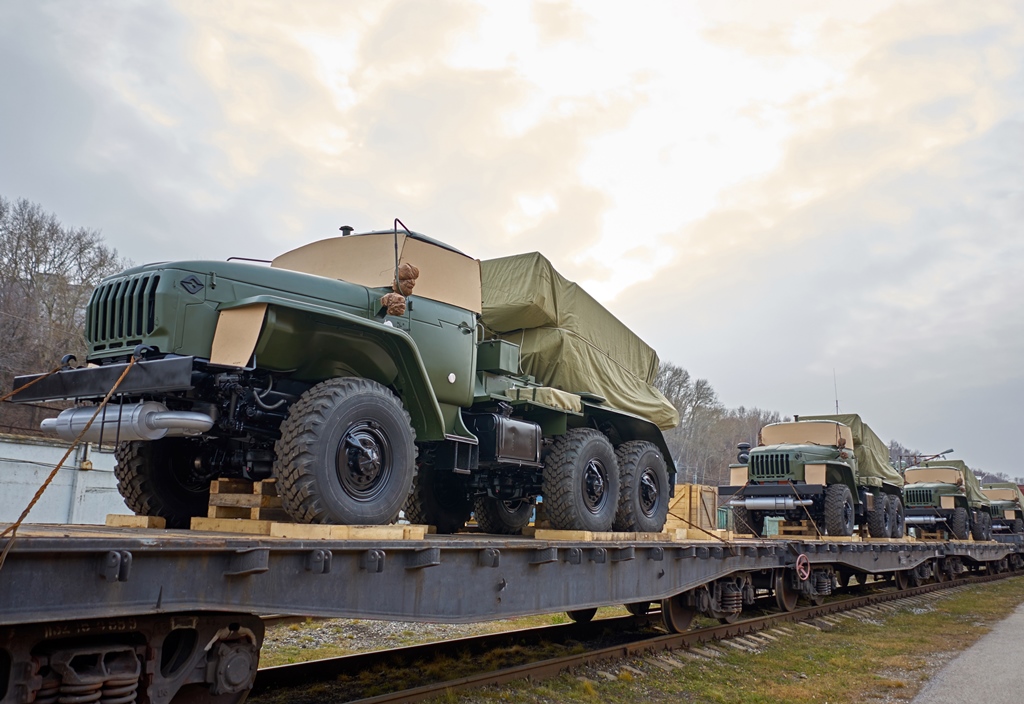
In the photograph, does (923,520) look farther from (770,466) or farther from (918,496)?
(770,466)

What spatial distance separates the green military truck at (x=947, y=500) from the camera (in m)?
22.7

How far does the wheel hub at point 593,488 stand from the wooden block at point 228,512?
138 inches

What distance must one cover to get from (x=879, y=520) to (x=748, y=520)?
11.5 ft

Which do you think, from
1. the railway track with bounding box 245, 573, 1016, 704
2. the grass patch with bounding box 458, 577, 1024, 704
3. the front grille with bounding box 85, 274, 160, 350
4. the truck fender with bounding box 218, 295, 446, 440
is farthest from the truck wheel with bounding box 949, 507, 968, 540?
the front grille with bounding box 85, 274, 160, 350

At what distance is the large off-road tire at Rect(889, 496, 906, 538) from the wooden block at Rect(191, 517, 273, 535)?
15.9 m

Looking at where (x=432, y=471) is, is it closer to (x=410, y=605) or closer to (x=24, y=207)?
(x=410, y=605)

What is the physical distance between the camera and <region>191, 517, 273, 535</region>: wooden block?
475 cm

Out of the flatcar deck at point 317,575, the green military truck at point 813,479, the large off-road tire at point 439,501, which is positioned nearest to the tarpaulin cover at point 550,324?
the large off-road tire at point 439,501

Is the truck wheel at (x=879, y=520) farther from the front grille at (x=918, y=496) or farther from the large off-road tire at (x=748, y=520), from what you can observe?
the front grille at (x=918, y=496)

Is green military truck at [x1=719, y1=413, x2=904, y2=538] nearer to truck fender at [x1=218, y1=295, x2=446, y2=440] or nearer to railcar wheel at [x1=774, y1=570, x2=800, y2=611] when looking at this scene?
railcar wheel at [x1=774, y1=570, x2=800, y2=611]

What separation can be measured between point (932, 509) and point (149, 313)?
23387 millimetres

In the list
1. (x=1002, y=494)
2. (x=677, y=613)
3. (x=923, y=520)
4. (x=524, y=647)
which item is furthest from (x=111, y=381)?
(x=1002, y=494)

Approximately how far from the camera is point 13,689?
299 cm

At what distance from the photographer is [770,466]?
14.8 metres
